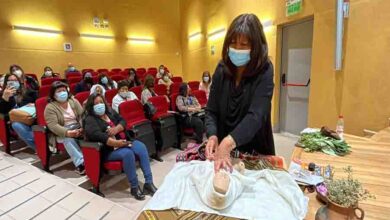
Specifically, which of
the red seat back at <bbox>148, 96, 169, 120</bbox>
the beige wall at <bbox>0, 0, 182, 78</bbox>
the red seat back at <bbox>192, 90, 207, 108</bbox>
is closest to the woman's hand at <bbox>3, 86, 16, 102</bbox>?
the red seat back at <bbox>148, 96, 169, 120</bbox>

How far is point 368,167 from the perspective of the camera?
1665 millimetres

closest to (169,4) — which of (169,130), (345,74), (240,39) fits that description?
(169,130)

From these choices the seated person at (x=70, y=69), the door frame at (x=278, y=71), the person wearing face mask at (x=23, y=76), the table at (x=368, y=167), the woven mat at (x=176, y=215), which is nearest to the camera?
the woven mat at (x=176, y=215)

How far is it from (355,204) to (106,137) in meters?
2.33

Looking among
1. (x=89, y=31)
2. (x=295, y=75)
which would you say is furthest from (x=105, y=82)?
(x=89, y=31)

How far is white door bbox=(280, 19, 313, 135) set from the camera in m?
4.21

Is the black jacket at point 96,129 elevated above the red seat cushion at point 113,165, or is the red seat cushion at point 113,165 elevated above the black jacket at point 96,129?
the black jacket at point 96,129

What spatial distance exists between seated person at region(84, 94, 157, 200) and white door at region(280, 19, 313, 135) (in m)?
3.04

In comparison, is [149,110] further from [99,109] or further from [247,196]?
[247,196]

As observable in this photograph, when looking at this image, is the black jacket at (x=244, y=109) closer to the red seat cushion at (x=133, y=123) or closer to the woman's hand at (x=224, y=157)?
the woman's hand at (x=224, y=157)

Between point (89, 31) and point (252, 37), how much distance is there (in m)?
8.35

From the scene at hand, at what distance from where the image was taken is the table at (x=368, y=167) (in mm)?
1199

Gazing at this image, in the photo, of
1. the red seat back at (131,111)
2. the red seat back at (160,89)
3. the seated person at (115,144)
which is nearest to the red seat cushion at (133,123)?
the red seat back at (131,111)

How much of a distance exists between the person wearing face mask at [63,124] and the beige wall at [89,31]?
5.00 meters
